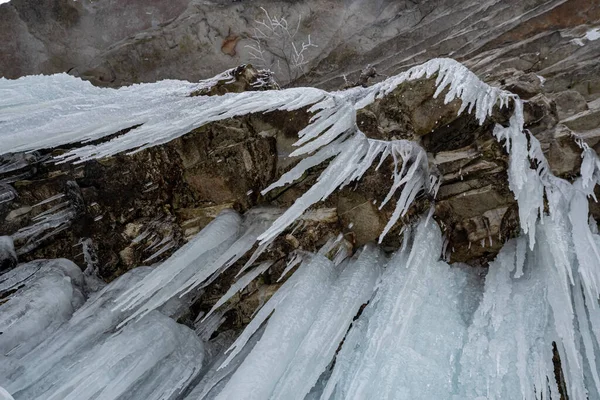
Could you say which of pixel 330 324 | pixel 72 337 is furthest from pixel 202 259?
pixel 330 324

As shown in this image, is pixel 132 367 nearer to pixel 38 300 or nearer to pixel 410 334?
pixel 38 300

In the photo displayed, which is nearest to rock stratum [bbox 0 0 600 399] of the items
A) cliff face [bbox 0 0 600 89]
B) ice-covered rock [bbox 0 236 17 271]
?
ice-covered rock [bbox 0 236 17 271]

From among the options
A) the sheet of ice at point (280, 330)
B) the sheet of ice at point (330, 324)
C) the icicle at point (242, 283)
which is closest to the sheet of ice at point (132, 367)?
the icicle at point (242, 283)

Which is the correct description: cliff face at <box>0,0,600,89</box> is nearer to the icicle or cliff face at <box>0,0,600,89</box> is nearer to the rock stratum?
the rock stratum

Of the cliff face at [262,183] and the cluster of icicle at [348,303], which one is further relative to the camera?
the cliff face at [262,183]

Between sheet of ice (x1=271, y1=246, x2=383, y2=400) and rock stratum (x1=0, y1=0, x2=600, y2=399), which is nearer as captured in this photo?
sheet of ice (x1=271, y1=246, x2=383, y2=400)

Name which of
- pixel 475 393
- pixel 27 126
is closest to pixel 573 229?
pixel 475 393

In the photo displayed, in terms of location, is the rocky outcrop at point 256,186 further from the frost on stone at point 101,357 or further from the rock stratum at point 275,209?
the frost on stone at point 101,357

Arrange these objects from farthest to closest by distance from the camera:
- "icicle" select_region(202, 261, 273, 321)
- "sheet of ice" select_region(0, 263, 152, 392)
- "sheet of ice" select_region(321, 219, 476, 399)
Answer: "icicle" select_region(202, 261, 273, 321)
"sheet of ice" select_region(0, 263, 152, 392)
"sheet of ice" select_region(321, 219, 476, 399)
